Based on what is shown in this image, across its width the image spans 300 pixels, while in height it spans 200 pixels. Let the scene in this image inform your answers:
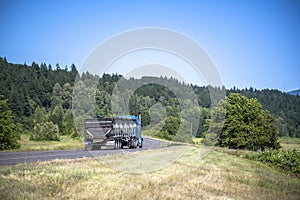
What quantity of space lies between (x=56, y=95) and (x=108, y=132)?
87.9 meters

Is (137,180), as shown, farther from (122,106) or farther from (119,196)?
(122,106)

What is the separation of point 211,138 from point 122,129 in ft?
85.2

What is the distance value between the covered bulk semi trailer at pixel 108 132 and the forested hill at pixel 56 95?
1061 inches

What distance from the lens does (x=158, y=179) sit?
1221 centimetres

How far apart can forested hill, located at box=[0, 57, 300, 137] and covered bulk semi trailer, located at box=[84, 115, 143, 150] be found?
88.4ft

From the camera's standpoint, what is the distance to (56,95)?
10856 cm

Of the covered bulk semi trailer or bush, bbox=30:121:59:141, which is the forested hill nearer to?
bush, bbox=30:121:59:141

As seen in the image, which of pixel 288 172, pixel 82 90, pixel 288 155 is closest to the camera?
pixel 288 172

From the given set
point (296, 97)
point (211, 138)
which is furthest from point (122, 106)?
point (296, 97)

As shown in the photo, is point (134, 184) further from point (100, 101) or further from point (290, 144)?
point (290, 144)

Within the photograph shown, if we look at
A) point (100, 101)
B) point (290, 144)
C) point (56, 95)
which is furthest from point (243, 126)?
point (56, 95)

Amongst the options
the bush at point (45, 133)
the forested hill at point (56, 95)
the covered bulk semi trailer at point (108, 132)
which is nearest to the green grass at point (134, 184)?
the covered bulk semi trailer at point (108, 132)

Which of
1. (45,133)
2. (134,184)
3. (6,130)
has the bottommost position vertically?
(134,184)

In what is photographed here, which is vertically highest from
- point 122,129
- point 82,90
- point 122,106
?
point 82,90
